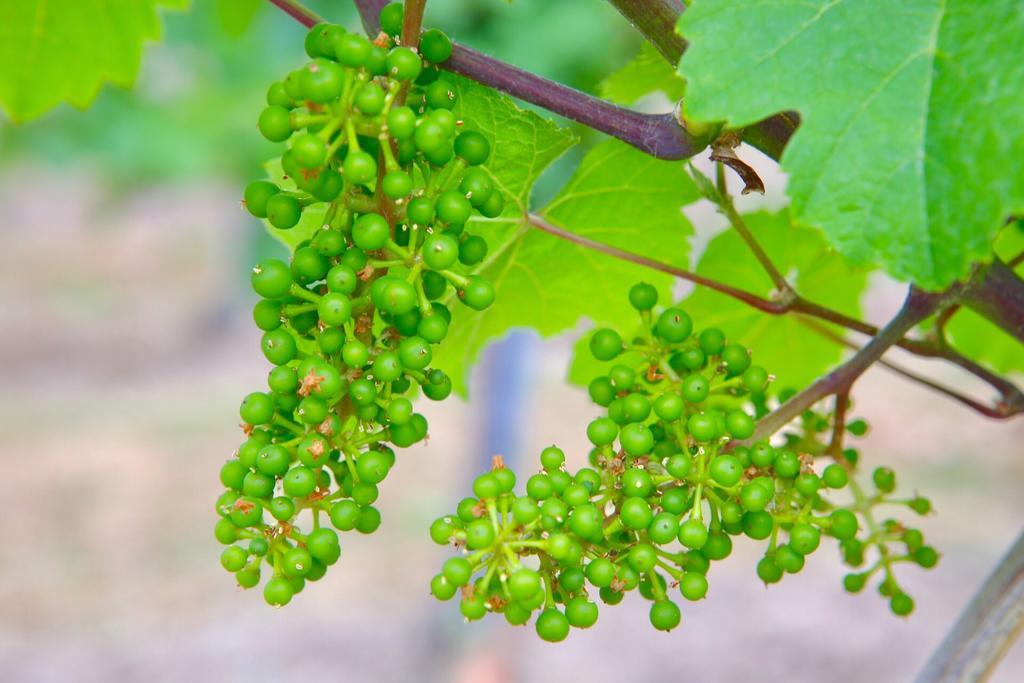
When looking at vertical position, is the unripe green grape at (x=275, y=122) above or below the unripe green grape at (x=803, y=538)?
above

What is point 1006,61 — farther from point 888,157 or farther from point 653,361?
point 653,361

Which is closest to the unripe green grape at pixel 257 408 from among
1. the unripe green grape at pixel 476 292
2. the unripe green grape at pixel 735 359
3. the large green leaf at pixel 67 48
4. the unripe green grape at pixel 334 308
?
the unripe green grape at pixel 334 308

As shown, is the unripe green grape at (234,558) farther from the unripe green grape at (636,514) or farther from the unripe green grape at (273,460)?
the unripe green grape at (636,514)

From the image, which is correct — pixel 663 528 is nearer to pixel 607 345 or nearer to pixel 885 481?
pixel 607 345

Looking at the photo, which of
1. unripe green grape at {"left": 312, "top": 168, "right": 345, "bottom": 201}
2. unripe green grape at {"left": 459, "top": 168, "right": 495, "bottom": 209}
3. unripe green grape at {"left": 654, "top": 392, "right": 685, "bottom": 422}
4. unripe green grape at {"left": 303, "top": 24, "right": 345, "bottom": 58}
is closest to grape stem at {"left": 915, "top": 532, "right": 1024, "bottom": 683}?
unripe green grape at {"left": 654, "top": 392, "right": 685, "bottom": 422}

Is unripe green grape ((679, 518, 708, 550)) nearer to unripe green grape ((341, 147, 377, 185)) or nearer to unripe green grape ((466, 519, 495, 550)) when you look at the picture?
unripe green grape ((466, 519, 495, 550))

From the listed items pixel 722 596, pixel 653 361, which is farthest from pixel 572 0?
pixel 722 596
